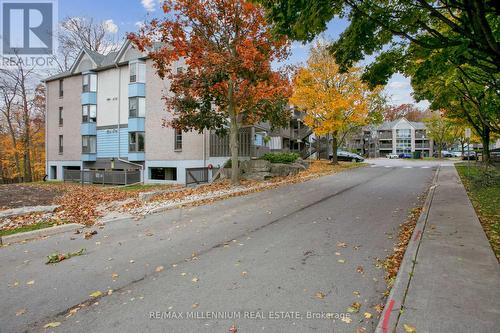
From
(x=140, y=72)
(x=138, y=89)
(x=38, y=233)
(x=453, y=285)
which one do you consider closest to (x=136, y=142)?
(x=138, y=89)

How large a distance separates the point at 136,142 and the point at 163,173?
11.4ft

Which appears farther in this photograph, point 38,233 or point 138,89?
point 138,89

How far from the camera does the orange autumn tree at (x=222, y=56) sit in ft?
46.1

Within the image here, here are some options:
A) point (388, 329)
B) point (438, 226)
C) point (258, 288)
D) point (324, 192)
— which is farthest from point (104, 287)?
point (324, 192)

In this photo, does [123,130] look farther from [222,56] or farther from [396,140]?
[396,140]

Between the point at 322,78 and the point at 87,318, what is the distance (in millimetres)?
24681

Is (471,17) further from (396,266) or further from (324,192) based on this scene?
(324,192)

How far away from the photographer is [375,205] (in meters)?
9.96

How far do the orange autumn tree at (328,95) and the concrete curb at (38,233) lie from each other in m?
19.8

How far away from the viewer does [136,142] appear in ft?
84.7

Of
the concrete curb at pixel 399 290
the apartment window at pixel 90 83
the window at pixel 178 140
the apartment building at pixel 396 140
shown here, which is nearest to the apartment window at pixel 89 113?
the apartment window at pixel 90 83

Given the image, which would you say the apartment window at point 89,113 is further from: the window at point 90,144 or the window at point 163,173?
the window at point 163,173

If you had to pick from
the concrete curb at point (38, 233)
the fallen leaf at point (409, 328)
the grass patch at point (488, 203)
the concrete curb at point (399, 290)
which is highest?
the grass patch at point (488, 203)

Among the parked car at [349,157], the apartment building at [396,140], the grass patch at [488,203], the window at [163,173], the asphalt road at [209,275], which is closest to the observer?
the asphalt road at [209,275]
